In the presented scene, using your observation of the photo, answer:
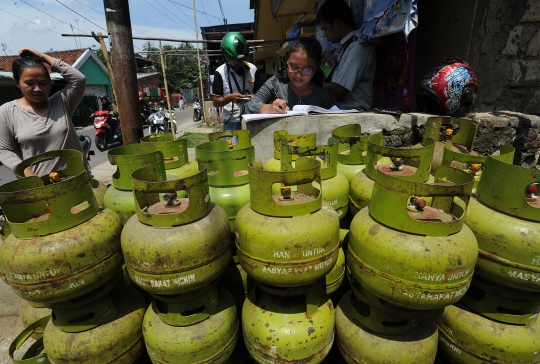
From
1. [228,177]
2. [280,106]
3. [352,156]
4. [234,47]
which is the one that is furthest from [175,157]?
[234,47]

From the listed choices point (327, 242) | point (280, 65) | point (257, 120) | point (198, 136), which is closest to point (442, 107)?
point (257, 120)

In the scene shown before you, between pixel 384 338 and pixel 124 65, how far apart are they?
3.47m

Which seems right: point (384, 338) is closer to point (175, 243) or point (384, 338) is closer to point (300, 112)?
point (175, 243)

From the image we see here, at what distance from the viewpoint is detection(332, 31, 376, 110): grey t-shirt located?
379 centimetres

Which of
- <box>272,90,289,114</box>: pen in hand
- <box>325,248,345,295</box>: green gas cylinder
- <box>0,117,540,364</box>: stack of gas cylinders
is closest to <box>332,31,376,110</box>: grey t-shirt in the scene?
<box>272,90,289,114</box>: pen in hand

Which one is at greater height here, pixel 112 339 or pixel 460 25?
pixel 460 25

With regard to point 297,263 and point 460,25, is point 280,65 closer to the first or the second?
point 460,25

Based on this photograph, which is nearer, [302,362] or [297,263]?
[297,263]

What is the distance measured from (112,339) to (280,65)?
45.4 ft

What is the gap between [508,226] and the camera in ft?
5.04

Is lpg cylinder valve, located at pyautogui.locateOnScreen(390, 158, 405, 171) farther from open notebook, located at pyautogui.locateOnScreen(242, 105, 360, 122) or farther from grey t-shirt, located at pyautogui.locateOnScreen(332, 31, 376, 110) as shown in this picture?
grey t-shirt, located at pyautogui.locateOnScreen(332, 31, 376, 110)

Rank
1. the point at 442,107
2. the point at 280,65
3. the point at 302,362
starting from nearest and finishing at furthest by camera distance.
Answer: the point at 302,362
the point at 442,107
the point at 280,65

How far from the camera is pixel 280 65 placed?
45.8ft

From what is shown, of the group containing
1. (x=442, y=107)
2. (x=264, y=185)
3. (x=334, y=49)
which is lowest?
(x=264, y=185)
